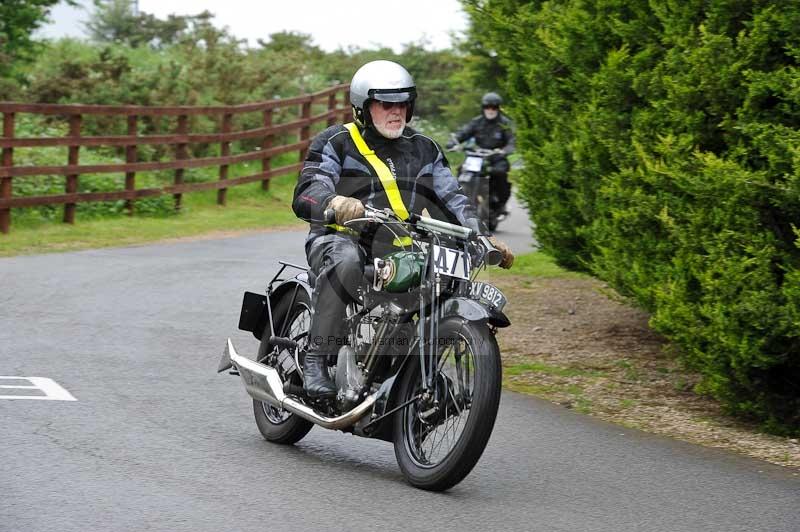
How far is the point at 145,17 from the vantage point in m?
42.7

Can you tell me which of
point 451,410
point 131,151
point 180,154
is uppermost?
point 451,410

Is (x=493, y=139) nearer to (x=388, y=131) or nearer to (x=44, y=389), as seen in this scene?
(x=44, y=389)

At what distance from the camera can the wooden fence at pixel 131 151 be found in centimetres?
1683

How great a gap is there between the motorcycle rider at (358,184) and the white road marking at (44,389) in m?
1.94

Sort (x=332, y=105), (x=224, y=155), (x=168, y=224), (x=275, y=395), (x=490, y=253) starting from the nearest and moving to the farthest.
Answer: (x=490, y=253), (x=275, y=395), (x=168, y=224), (x=224, y=155), (x=332, y=105)

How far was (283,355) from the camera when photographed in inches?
290

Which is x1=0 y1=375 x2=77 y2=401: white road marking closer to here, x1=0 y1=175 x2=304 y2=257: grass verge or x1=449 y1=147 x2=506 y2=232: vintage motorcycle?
x1=0 y1=175 x2=304 y2=257: grass verge

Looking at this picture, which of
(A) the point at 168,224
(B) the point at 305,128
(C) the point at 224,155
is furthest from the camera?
(B) the point at 305,128

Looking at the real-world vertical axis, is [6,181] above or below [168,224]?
above

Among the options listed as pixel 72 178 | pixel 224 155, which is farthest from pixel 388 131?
pixel 224 155

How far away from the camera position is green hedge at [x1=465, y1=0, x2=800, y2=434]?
7.32 metres

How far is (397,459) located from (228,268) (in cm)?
848

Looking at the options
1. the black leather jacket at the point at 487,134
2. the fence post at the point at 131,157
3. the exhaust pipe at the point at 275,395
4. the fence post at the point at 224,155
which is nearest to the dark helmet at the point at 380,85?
the exhaust pipe at the point at 275,395

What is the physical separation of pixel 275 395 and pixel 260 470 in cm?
56
